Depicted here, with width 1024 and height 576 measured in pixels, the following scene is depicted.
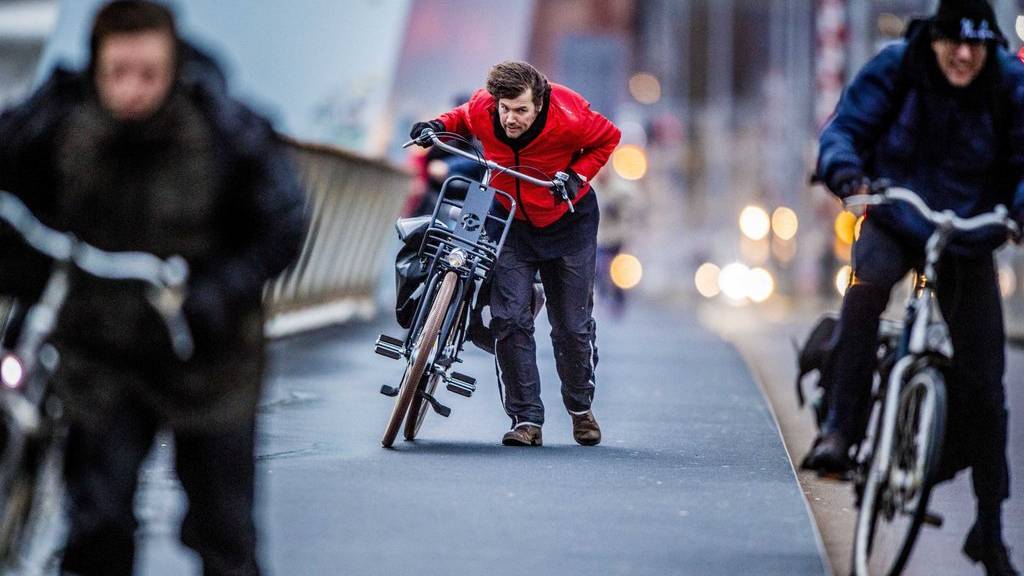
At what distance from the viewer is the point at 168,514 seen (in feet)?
23.3

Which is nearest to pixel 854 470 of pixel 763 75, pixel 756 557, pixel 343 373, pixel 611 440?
pixel 756 557

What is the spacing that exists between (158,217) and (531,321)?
16.5 feet

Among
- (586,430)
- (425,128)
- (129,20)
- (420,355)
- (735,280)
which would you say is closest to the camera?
(129,20)

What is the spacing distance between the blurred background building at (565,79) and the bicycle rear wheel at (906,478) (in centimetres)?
134

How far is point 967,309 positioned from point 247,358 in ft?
7.94

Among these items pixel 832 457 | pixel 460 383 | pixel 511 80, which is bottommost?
pixel 460 383

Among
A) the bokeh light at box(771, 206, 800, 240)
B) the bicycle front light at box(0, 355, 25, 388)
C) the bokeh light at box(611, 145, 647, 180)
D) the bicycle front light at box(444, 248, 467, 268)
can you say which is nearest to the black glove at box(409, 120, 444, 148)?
the bicycle front light at box(444, 248, 467, 268)

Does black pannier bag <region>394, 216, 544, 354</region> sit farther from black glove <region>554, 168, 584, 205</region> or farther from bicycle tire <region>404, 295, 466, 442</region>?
black glove <region>554, 168, 584, 205</region>

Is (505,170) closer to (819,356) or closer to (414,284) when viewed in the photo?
(414,284)

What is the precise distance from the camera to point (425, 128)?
9.29 m

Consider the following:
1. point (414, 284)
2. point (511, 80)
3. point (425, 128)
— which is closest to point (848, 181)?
point (511, 80)

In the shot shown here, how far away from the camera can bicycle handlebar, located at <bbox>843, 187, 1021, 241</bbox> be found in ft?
19.8

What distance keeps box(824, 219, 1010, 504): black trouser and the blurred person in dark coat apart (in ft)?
7.01

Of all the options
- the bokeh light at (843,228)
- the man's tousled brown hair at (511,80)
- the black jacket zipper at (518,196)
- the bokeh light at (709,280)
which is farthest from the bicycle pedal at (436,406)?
the bokeh light at (709,280)
